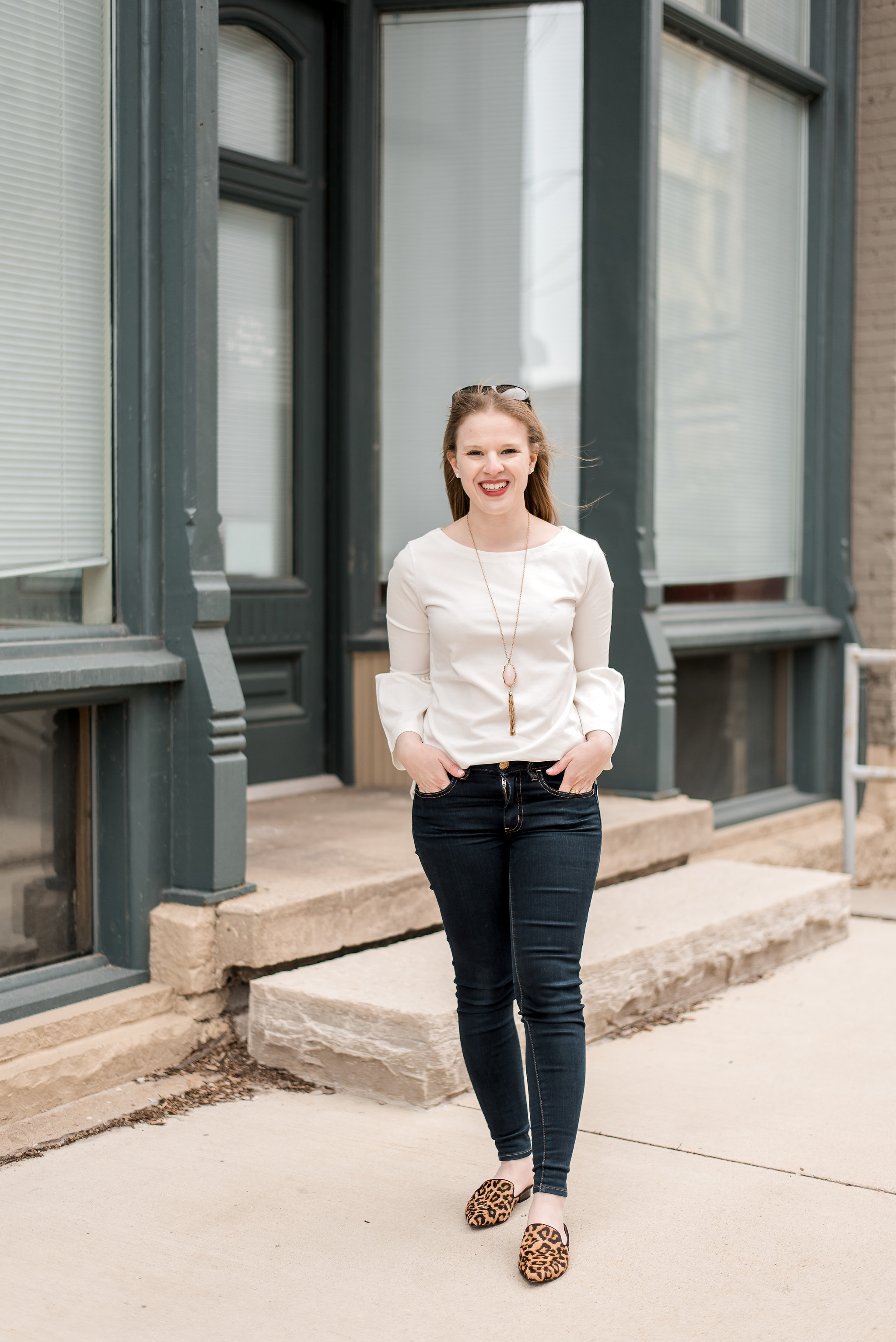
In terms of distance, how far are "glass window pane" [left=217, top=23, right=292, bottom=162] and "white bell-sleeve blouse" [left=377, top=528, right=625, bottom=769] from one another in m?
3.39

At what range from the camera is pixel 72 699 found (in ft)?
12.9

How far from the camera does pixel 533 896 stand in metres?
2.86

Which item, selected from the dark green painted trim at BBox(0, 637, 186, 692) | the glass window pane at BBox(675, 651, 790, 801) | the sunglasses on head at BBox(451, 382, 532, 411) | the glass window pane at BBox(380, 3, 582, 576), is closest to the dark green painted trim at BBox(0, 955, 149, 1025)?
the dark green painted trim at BBox(0, 637, 186, 692)

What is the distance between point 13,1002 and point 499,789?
1637 millimetres

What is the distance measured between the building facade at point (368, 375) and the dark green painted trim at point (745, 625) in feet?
0.09

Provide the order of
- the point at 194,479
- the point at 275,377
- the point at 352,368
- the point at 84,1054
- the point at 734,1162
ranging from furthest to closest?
the point at 352,368
the point at 275,377
the point at 194,479
the point at 84,1054
the point at 734,1162

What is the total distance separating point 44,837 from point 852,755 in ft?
14.3

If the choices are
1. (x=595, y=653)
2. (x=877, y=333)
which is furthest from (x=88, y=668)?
(x=877, y=333)

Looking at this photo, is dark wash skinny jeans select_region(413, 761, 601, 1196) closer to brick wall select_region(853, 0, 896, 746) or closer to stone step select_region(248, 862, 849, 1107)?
stone step select_region(248, 862, 849, 1107)

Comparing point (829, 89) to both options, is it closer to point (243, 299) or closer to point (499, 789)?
point (243, 299)

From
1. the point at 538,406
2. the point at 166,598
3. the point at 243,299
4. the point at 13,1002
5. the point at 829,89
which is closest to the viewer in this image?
the point at 13,1002

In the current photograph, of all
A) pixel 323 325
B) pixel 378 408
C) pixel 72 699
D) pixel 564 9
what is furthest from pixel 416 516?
pixel 72 699

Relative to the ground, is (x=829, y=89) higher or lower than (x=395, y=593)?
higher

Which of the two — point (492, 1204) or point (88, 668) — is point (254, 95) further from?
point (492, 1204)
